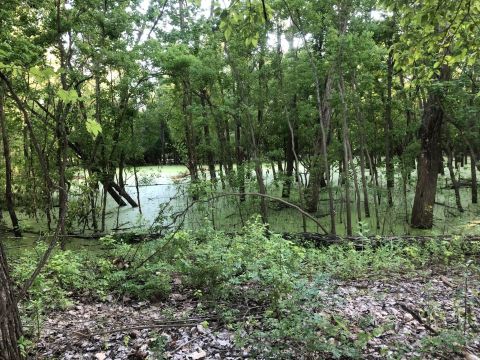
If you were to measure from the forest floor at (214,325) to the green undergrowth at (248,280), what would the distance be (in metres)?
0.09

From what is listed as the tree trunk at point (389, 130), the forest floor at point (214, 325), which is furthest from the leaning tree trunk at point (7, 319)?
the tree trunk at point (389, 130)

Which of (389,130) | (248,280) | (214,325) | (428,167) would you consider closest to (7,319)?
(214,325)

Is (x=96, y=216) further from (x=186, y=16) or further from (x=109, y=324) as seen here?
(x=109, y=324)

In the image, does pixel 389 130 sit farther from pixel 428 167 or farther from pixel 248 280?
pixel 248 280

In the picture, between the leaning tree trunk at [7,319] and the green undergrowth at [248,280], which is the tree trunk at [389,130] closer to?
the green undergrowth at [248,280]

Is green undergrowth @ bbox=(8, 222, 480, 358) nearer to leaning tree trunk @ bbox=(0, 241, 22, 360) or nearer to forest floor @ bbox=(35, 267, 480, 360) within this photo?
forest floor @ bbox=(35, 267, 480, 360)

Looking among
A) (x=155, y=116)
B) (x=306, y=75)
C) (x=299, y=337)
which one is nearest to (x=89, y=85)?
(x=155, y=116)

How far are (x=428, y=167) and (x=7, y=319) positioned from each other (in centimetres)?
960

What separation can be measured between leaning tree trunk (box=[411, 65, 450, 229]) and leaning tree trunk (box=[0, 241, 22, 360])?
915 cm

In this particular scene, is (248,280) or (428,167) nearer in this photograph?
(248,280)

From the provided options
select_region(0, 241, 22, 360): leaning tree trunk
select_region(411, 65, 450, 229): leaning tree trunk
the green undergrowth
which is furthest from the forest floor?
select_region(411, 65, 450, 229): leaning tree trunk

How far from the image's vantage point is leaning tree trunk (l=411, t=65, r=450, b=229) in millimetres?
9352

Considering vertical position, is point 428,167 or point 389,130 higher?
A: point 389,130

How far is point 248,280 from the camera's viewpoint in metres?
4.06
